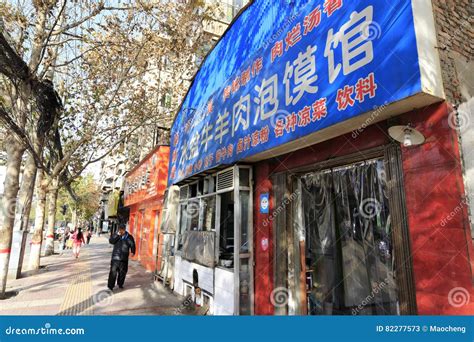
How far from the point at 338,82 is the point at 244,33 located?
3.73 m

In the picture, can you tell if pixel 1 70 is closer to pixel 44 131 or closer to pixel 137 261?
pixel 44 131

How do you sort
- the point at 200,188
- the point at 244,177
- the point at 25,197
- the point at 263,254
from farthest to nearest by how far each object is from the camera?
the point at 25,197 → the point at 200,188 → the point at 244,177 → the point at 263,254

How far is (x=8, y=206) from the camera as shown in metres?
8.23

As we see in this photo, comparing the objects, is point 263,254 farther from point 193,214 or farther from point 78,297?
point 78,297

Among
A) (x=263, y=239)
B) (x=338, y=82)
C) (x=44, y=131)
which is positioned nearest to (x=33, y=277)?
(x=44, y=131)

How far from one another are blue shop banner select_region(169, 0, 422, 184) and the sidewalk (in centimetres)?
355

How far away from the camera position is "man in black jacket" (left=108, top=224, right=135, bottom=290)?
8.42m

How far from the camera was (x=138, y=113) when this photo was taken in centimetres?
1387

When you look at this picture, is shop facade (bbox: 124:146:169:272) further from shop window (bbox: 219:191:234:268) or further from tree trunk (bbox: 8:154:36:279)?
shop window (bbox: 219:191:234:268)

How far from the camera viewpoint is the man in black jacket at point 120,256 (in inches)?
332

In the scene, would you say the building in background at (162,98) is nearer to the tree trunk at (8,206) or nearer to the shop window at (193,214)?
the shop window at (193,214)

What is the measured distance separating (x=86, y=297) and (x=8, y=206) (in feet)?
11.5

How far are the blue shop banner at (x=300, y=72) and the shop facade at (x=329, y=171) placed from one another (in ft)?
0.06

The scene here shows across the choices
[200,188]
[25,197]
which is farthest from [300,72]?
[25,197]
